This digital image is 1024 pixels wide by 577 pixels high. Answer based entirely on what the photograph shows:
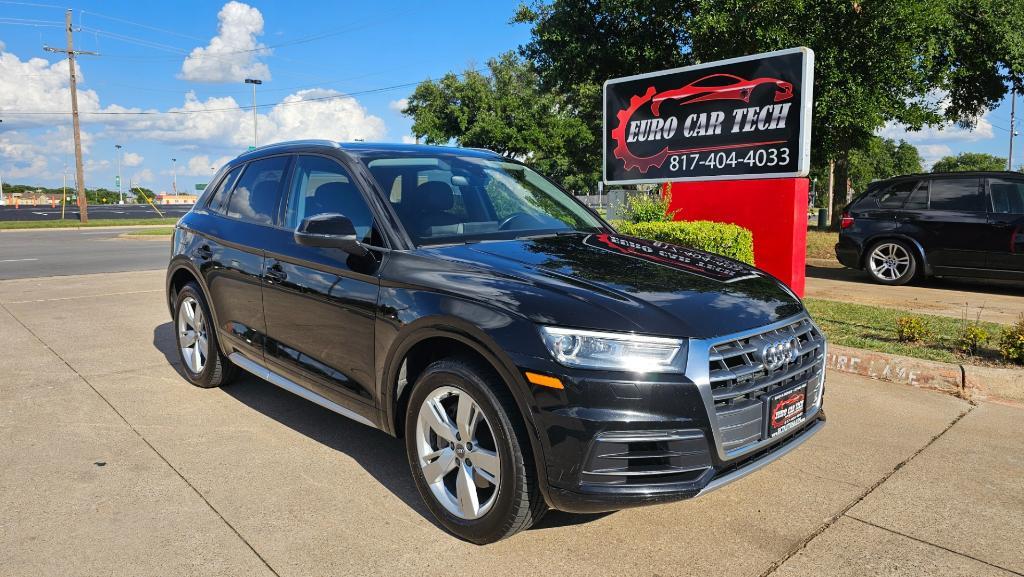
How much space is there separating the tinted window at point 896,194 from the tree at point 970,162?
84.4 metres

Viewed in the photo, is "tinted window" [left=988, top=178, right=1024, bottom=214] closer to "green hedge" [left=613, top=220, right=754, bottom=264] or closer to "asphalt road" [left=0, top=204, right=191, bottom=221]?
"green hedge" [left=613, top=220, right=754, bottom=264]

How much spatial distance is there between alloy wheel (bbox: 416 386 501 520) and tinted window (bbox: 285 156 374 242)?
1.04 meters

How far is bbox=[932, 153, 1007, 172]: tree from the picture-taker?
83562 mm

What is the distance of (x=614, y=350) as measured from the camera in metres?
2.69

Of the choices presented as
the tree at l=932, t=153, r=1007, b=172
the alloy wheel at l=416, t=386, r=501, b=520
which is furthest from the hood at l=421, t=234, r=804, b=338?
the tree at l=932, t=153, r=1007, b=172

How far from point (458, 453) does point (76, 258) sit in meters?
17.3

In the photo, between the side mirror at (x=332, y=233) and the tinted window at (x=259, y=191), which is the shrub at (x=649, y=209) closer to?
the tinted window at (x=259, y=191)

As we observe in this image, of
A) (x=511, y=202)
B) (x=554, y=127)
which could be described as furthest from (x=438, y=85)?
(x=511, y=202)

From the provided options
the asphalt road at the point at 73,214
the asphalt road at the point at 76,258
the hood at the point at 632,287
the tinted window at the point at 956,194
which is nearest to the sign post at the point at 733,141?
the tinted window at the point at 956,194

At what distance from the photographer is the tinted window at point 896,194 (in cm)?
1045

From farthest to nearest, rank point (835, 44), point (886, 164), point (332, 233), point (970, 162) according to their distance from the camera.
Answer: point (970, 162) → point (886, 164) → point (835, 44) → point (332, 233)

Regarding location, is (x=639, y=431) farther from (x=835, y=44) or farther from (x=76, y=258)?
(x=76, y=258)

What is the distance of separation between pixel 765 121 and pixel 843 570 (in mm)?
6568

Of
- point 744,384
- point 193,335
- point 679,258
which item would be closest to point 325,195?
point 679,258
